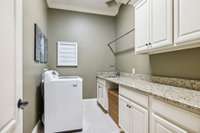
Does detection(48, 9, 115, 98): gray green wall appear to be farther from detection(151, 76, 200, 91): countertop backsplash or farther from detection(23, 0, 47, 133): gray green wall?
detection(151, 76, 200, 91): countertop backsplash

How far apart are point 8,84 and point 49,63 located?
10.6ft

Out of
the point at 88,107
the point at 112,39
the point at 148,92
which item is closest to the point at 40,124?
the point at 88,107

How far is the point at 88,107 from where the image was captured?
3.56 meters

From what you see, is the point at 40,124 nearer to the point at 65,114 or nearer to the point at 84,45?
the point at 65,114

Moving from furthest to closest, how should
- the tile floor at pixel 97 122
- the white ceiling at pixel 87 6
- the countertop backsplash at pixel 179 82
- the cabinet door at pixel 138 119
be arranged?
the white ceiling at pixel 87 6
the tile floor at pixel 97 122
the countertop backsplash at pixel 179 82
the cabinet door at pixel 138 119

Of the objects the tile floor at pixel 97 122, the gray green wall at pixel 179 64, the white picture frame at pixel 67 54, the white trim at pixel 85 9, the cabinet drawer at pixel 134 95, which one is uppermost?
the white trim at pixel 85 9

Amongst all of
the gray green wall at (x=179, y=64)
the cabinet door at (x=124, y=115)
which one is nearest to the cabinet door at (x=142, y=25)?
the gray green wall at (x=179, y=64)

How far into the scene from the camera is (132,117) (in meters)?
1.72

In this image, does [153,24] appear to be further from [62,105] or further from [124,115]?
[62,105]

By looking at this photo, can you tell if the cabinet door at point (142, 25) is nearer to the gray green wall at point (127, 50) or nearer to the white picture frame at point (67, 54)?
the gray green wall at point (127, 50)

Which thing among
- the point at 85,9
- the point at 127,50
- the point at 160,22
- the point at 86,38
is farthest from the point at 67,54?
the point at 160,22

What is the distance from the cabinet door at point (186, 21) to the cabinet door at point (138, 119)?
2.81 feet

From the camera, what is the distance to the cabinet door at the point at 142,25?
1.91 meters

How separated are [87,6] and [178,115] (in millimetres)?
3798
